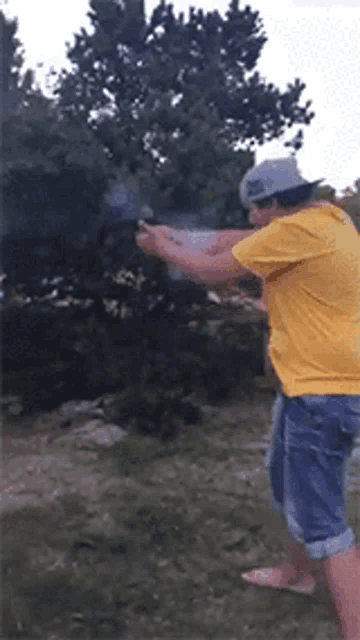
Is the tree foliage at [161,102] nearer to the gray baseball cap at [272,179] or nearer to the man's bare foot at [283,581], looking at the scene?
the gray baseball cap at [272,179]

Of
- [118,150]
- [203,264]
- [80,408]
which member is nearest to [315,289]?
[203,264]

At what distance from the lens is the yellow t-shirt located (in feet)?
8.21

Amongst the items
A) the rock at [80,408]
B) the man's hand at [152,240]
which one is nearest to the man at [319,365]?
the man's hand at [152,240]

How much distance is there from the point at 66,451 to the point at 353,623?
3.12 m

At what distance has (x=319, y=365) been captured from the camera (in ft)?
8.39

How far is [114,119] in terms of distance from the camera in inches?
215

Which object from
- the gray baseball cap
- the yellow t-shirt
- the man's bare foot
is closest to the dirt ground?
the man's bare foot

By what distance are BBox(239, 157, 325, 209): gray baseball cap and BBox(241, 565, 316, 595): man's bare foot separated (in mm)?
1791

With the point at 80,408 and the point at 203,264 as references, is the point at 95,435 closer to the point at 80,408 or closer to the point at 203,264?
the point at 80,408

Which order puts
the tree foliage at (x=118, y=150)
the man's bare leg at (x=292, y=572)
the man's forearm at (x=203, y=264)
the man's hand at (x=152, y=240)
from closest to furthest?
the man's forearm at (x=203, y=264) < the man's hand at (x=152, y=240) < the man's bare leg at (x=292, y=572) < the tree foliage at (x=118, y=150)

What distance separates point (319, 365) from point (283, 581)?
1.28 m

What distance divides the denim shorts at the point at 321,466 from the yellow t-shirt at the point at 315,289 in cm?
6

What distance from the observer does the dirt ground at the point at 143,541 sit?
9.95ft

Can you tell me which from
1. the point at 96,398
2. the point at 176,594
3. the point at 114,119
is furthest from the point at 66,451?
the point at 114,119
